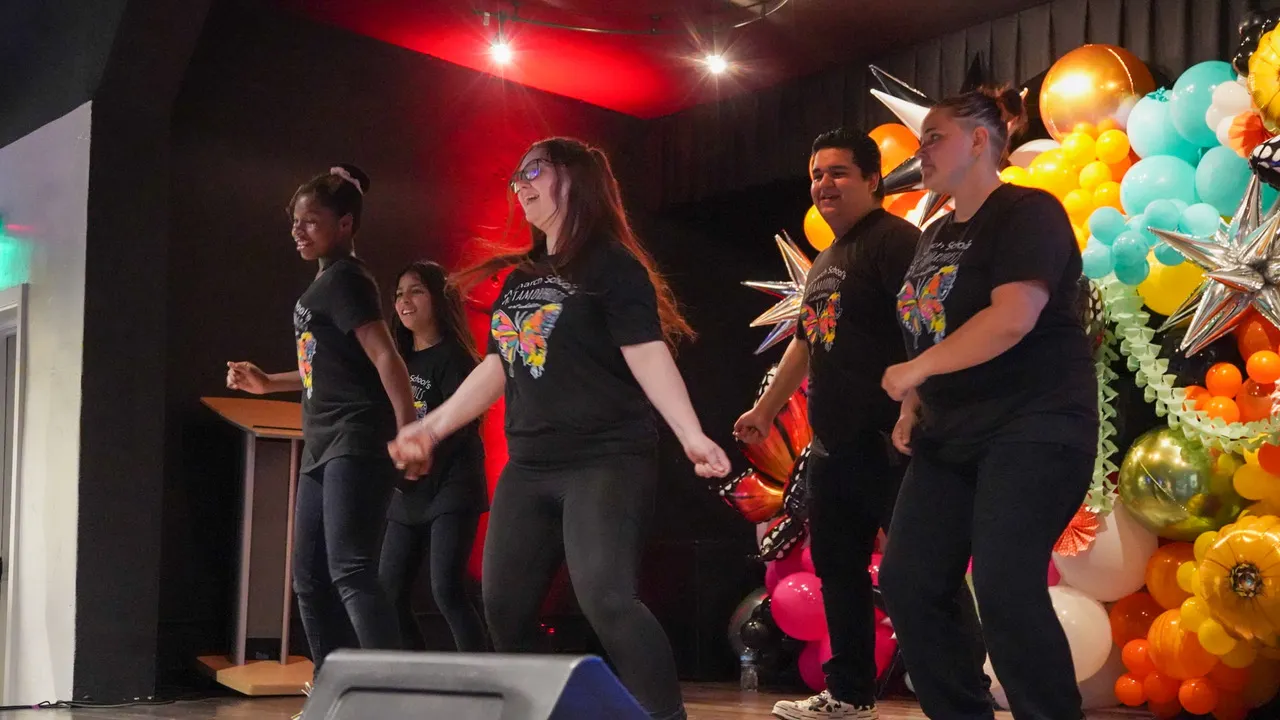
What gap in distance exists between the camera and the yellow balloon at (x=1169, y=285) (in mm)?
4203

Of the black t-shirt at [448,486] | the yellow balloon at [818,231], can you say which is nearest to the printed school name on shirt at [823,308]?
the black t-shirt at [448,486]

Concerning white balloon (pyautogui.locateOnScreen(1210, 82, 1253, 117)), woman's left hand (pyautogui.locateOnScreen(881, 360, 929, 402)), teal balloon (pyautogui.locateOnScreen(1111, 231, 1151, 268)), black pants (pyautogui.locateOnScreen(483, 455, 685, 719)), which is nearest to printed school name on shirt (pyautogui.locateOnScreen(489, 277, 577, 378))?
black pants (pyautogui.locateOnScreen(483, 455, 685, 719))

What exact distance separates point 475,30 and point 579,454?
410cm

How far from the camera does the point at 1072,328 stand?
7.64ft

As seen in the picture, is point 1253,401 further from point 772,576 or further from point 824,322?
point 772,576

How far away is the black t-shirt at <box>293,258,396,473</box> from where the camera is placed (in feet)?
10.6

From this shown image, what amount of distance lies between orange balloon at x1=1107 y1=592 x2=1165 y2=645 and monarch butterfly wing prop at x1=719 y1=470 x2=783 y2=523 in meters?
1.60

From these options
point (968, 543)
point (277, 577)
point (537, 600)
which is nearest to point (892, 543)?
point (968, 543)

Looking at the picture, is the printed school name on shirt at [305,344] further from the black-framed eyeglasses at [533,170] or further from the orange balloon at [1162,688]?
the orange balloon at [1162,688]

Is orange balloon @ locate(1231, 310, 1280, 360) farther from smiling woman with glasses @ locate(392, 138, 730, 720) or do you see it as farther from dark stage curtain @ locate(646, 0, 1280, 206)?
smiling woman with glasses @ locate(392, 138, 730, 720)

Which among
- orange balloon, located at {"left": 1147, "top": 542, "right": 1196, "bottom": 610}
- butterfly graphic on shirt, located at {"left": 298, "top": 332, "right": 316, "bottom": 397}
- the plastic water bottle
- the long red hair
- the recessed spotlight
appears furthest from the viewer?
the recessed spotlight

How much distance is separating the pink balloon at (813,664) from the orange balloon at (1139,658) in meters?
1.38

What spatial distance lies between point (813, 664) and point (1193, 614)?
1897 millimetres

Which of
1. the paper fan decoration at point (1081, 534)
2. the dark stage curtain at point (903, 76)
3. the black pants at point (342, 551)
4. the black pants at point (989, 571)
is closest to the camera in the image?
the black pants at point (989, 571)
